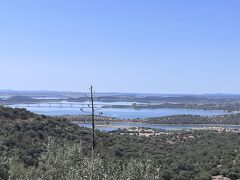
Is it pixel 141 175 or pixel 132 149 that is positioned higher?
pixel 141 175

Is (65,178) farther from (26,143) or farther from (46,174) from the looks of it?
(26,143)

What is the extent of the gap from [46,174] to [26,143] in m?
25.5

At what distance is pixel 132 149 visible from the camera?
50.2 meters

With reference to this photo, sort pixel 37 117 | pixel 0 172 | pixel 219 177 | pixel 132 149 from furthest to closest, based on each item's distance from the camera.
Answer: pixel 37 117
pixel 132 149
pixel 219 177
pixel 0 172

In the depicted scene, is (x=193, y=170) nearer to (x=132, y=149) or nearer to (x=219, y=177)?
(x=219, y=177)

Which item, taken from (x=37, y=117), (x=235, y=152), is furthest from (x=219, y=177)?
(x=37, y=117)

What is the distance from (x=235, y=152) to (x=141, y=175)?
118ft

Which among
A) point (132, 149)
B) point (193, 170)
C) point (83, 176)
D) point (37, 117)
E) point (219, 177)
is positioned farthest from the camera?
point (37, 117)

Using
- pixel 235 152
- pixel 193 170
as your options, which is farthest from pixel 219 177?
pixel 235 152

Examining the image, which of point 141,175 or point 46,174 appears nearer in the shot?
point 141,175

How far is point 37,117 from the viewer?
56500 mm

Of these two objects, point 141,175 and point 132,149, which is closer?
point 141,175

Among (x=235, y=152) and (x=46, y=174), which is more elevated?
(x=46, y=174)

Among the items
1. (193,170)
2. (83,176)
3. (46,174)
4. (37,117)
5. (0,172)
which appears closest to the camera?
(83,176)
